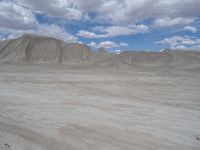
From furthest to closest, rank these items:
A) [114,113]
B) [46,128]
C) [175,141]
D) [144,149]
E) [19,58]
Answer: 1. [19,58]
2. [114,113]
3. [46,128]
4. [175,141]
5. [144,149]

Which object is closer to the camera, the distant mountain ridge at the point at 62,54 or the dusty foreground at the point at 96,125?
the dusty foreground at the point at 96,125

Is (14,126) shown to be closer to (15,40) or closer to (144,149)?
(144,149)

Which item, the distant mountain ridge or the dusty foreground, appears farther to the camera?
the distant mountain ridge

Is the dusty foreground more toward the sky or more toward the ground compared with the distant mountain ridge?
more toward the ground

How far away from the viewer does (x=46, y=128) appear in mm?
5949

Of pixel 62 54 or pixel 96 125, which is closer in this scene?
pixel 96 125

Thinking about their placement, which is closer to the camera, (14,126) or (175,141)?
(175,141)

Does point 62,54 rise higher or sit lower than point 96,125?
higher

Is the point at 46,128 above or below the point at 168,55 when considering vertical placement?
below

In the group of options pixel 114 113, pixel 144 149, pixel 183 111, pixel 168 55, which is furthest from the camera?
pixel 168 55

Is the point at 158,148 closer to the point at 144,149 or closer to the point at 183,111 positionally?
the point at 144,149

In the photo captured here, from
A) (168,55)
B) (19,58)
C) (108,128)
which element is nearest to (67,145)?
(108,128)

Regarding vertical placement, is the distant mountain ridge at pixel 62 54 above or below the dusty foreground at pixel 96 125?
above

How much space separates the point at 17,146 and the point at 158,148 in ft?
10.6
